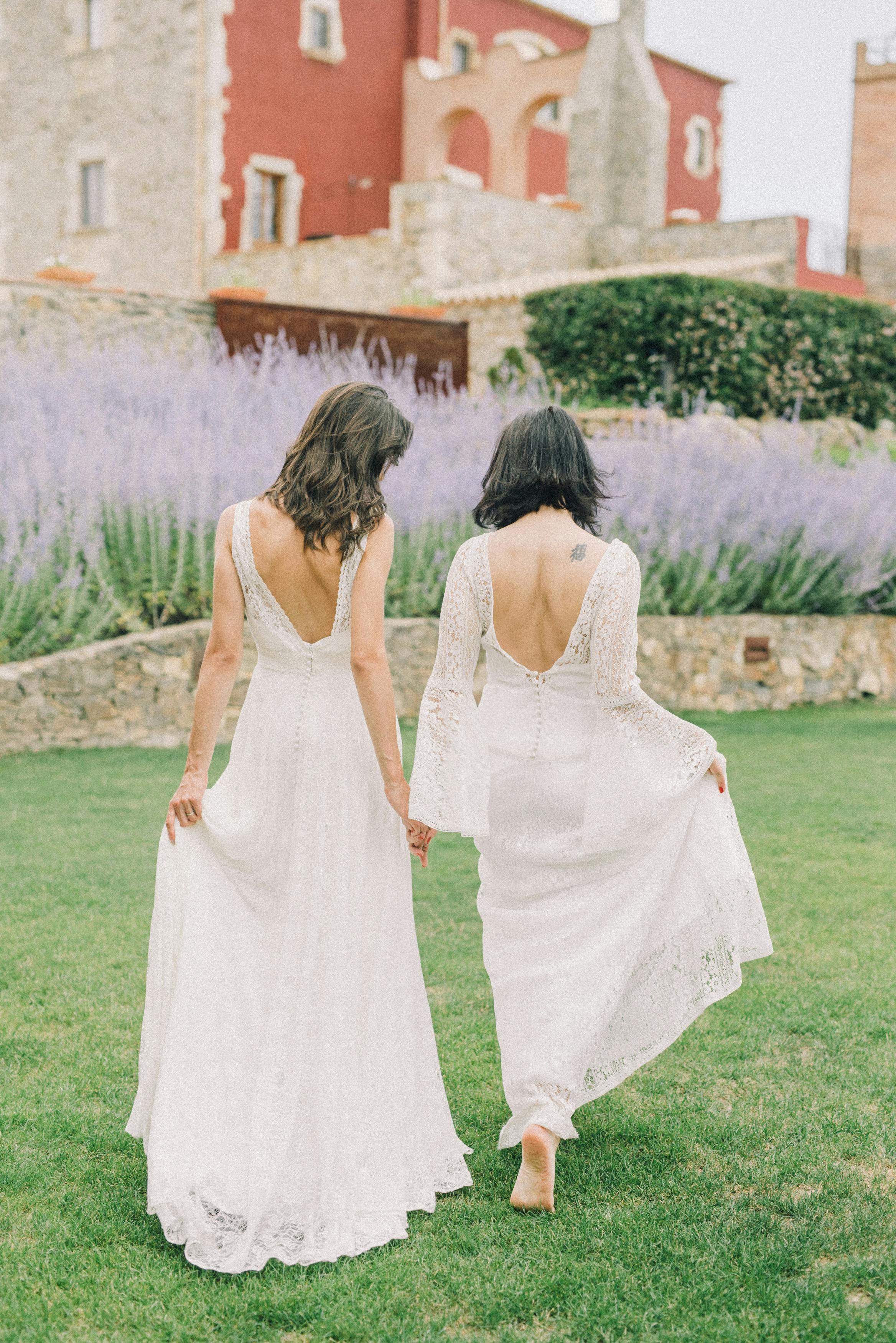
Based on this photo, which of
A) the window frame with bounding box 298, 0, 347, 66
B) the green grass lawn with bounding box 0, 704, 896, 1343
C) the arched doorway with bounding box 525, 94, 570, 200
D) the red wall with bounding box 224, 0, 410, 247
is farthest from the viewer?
the arched doorway with bounding box 525, 94, 570, 200

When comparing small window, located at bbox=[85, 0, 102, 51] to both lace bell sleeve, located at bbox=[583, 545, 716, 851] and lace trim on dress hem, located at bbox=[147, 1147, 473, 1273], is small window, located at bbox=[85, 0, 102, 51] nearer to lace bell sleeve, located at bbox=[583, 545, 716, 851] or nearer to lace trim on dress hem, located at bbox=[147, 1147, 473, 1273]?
lace bell sleeve, located at bbox=[583, 545, 716, 851]

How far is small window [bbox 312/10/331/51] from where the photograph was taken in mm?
24531

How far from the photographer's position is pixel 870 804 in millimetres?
7531

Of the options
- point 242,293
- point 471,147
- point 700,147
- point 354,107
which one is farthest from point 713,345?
point 700,147

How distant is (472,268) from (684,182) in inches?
466

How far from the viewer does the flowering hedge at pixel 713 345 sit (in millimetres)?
16922

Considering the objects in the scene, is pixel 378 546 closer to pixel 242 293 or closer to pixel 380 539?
pixel 380 539

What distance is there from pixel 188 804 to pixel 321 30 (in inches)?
984

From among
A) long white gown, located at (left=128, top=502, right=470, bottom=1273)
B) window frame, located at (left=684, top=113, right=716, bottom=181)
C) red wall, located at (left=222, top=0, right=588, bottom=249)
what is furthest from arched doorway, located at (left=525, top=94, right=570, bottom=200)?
long white gown, located at (left=128, top=502, right=470, bottom=1273)

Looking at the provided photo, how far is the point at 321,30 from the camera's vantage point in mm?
24781

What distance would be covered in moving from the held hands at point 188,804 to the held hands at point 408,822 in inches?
16.5

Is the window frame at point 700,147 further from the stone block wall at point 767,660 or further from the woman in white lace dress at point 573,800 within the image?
the woman in white lace dress at point 573,800

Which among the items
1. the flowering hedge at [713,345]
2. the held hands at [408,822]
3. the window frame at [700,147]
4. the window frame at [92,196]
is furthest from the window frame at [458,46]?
the held hands at [408,822]

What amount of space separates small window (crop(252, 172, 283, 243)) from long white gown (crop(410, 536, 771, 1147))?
22390 millimetres
